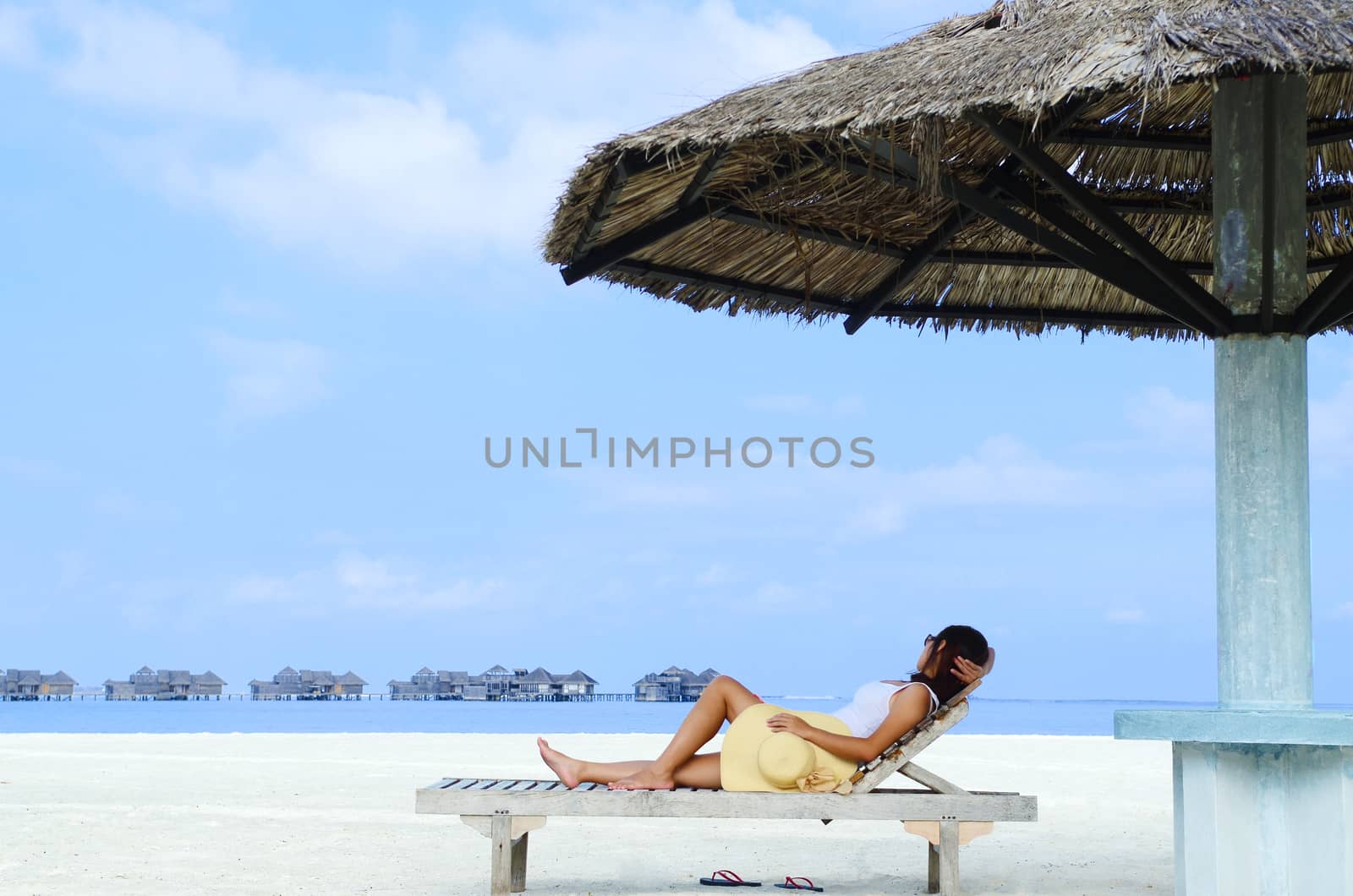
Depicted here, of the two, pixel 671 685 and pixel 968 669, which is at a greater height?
pixel 968 669

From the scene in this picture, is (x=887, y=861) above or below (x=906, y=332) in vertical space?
below

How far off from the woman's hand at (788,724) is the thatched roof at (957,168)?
168 centimetres

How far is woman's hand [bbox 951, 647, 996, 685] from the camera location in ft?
13.9

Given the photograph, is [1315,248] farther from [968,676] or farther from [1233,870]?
[1233,870]

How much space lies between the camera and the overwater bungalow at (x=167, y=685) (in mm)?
76875

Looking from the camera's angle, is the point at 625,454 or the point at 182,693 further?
the point at 182,693

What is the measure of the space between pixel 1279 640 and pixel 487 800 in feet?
7.76

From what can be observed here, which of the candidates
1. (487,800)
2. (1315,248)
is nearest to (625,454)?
(487,800)

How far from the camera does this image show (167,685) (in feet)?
253

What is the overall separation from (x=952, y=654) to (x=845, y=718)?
43 cm

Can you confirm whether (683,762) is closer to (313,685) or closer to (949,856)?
(949,856)

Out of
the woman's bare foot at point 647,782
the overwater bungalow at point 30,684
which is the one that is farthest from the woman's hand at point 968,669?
the overwater bungalow at point 30,684

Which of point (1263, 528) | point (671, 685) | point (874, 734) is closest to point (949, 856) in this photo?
point (874, 734)

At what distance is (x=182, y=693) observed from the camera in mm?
78062
